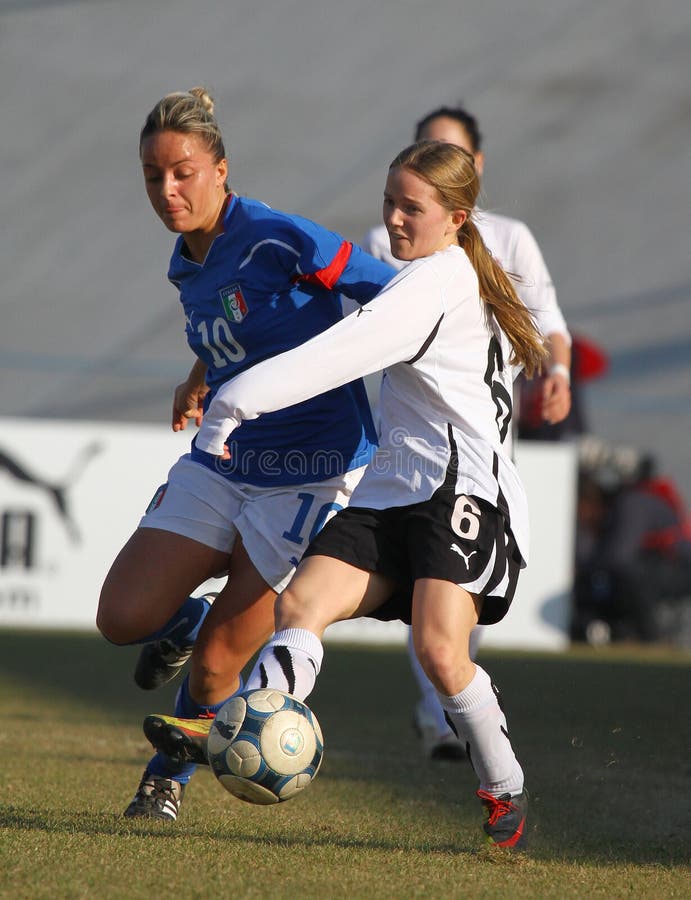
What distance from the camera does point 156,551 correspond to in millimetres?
4242

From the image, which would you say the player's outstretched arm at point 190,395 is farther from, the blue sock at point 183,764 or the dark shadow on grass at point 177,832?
the dark shadow on grass at point 177,832

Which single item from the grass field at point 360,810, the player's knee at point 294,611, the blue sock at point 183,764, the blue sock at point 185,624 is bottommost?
the grass field at point 360,810

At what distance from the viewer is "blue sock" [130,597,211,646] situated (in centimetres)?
436

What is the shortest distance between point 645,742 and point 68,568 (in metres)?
6.23

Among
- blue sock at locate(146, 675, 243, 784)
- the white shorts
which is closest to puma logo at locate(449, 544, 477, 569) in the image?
the white shorts

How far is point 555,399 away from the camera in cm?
514

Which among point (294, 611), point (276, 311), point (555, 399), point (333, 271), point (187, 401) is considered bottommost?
point (294, 611)

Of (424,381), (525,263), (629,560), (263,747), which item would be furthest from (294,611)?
(629,560)

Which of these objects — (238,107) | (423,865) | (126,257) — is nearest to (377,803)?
(423,865)

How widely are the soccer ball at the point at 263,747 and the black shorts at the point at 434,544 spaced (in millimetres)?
425

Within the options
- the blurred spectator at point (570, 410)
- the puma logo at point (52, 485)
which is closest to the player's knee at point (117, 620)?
the blurred spectator at point (570, 410)

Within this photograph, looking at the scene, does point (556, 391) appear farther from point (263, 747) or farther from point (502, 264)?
point (263, 747)

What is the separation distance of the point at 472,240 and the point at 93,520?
25.8 feet

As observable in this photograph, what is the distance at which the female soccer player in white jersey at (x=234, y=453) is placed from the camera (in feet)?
13.8
